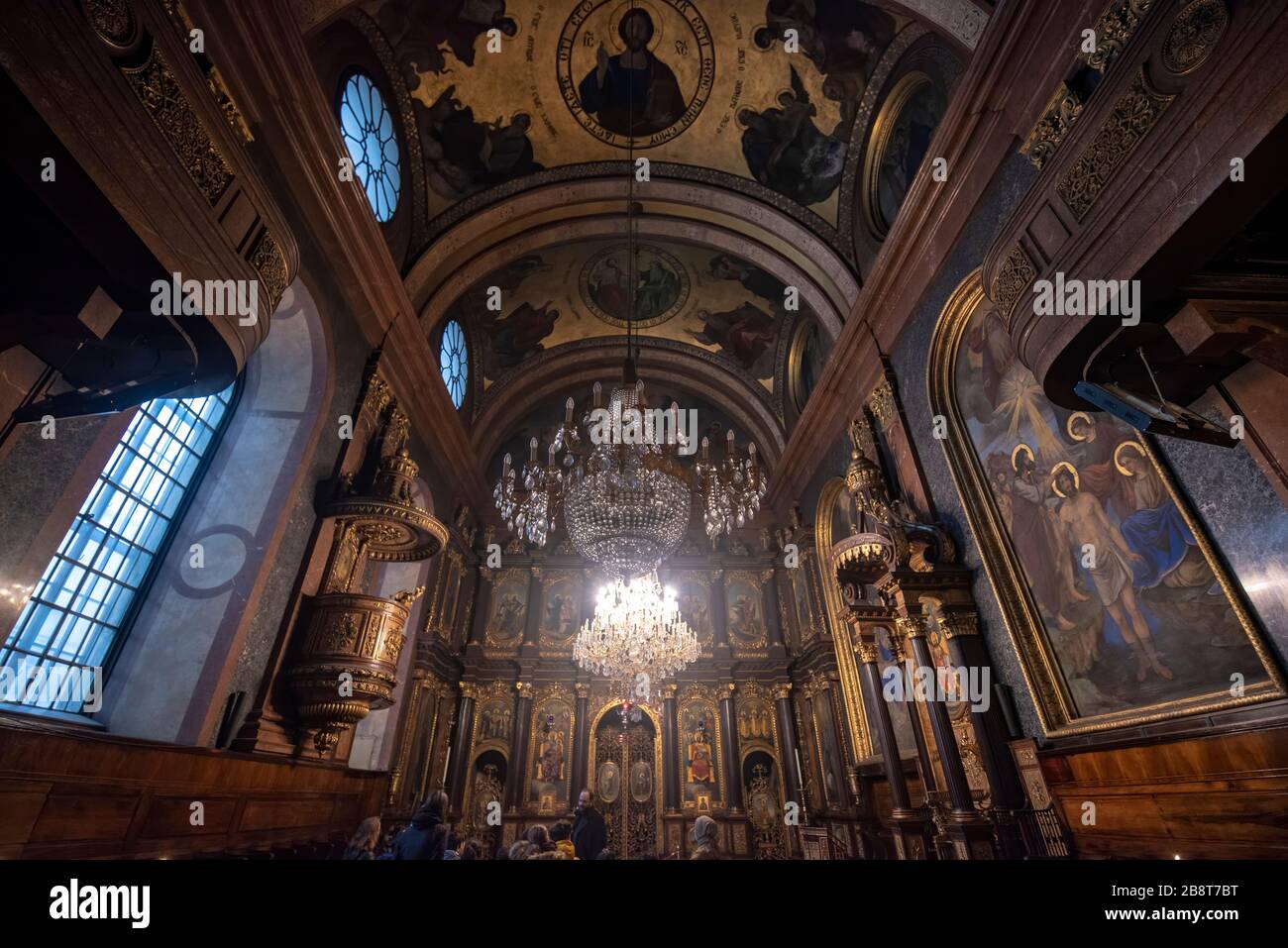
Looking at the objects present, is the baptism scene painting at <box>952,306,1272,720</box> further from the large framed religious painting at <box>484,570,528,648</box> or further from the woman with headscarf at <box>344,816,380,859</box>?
the large framed religious painting at <box>484,570,528,648</box>

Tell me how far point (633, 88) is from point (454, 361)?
6.29 m

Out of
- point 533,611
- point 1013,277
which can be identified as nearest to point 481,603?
A: point 533,611

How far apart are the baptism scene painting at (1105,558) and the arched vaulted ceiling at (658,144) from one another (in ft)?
13.3

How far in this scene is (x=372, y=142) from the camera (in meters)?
7.61

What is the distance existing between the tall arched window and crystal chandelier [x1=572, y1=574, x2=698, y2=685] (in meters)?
5.66

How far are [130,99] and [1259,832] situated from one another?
7.19 metres

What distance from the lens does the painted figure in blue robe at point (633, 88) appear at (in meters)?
8.60

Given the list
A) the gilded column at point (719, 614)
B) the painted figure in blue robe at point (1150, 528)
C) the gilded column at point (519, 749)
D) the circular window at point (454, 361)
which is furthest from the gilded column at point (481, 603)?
the painted figure in blue robe at point (1150, 528)

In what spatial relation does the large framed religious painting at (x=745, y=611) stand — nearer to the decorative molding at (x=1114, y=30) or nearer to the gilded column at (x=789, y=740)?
the gilded column at (x=789, y=740)

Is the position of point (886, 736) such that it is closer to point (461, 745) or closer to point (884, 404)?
point (884, 404)

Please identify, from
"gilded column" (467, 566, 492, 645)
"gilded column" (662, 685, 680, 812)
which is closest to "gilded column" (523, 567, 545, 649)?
"gilded column" (467, 566, 492, 645)

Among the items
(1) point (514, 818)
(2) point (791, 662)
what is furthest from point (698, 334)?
(1) point (514, 818)
